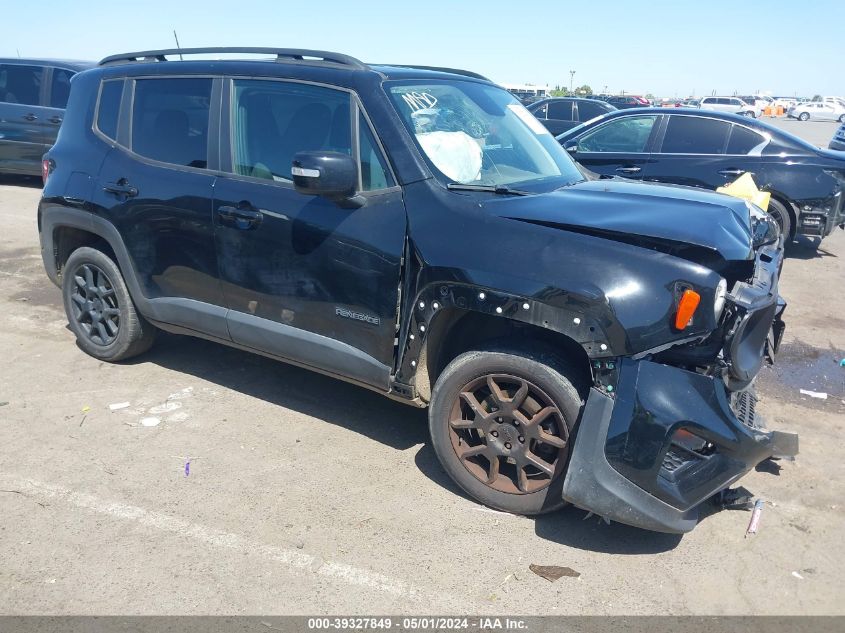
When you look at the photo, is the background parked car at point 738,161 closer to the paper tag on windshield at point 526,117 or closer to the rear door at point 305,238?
the paper tag on windshield at point 526,117

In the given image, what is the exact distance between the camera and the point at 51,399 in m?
4.55

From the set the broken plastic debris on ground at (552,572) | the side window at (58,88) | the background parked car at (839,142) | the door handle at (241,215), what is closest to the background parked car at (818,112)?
the background parked car at (839,142)

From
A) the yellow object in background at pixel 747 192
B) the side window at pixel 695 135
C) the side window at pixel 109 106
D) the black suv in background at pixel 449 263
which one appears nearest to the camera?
the black suv in background at pixel 449 263

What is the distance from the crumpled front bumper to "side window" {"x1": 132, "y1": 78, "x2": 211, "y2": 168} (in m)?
2.76

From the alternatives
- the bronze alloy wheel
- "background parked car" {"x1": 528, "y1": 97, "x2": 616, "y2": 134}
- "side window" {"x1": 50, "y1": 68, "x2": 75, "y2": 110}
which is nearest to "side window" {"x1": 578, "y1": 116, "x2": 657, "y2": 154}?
the bronze alloy wheel

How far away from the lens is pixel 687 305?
283cm

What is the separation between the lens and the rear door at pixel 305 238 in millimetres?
3545

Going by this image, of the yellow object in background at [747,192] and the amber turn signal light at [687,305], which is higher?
the yellow object in background at [747,192]

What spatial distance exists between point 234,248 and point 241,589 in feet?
6.29

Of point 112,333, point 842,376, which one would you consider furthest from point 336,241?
point 842,376

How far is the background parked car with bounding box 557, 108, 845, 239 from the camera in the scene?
822cm

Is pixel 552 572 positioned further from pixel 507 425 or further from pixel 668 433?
pixel 668 433

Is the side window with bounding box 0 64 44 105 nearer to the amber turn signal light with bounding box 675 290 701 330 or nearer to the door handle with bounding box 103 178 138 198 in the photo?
the door handle with bounding box 103 178 138 198

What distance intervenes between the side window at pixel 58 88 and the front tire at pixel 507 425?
34.9ft
